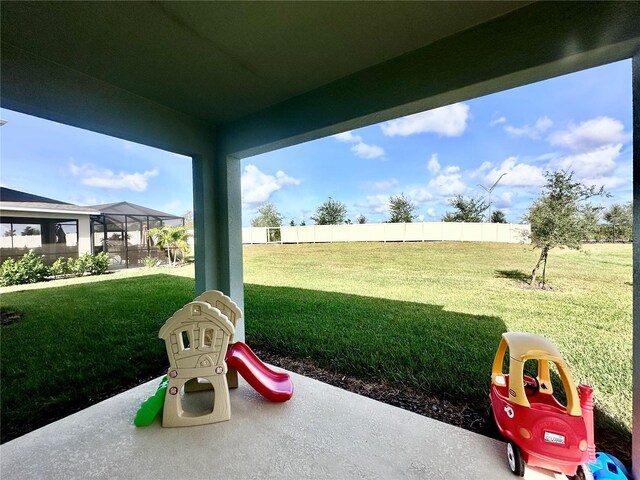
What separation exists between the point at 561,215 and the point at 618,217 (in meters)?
0.45

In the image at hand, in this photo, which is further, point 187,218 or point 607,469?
point 187,218

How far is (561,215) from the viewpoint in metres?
2.57

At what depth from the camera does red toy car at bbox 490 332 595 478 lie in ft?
4.01

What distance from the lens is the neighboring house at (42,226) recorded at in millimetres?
2145

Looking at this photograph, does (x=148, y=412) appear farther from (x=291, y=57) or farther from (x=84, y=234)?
(x=291, y=57)

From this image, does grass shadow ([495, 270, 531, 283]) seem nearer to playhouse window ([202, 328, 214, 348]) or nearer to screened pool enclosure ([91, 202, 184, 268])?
playhouse window ([202, 328, 214, 348])

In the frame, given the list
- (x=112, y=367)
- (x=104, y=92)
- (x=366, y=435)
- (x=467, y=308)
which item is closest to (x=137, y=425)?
(x=112, y=367)

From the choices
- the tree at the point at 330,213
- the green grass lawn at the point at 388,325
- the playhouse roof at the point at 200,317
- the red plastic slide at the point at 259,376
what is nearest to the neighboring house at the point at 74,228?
the green grass lawn at the point at 388,325

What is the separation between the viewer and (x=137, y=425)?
5.74 ft

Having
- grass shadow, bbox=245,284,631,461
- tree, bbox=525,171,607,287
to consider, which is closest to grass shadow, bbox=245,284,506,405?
grass shadow, bbox=245,284,631,461

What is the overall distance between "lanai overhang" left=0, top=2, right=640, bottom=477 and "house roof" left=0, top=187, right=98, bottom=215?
87cm

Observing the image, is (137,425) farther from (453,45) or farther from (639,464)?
(453,45)

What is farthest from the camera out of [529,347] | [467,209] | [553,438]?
[467,209]

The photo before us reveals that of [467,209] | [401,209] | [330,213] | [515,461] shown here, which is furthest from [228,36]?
[330,213]
